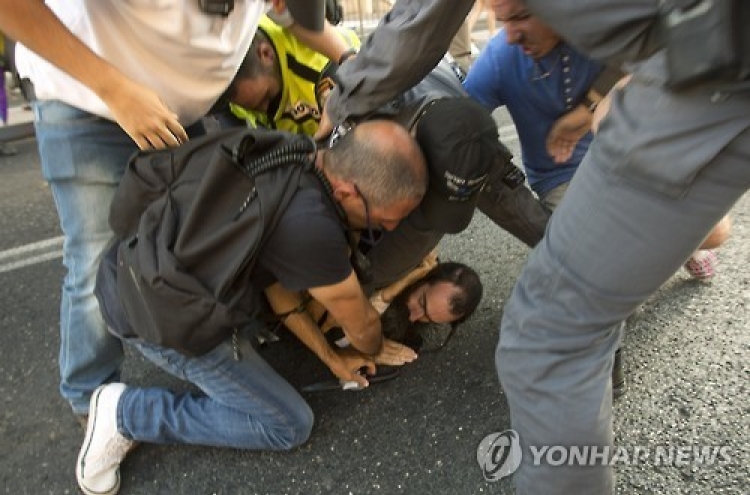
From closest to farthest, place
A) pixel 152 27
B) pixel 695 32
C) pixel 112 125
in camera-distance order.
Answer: pixel 695 32 < pixel 152 27 < pixel 112 125

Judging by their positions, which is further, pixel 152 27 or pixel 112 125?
pixel 112 125

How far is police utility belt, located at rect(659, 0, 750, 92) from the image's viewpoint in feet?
→ 2.42

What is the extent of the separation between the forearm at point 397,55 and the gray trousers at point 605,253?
56 cm

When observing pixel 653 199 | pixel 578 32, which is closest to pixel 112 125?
pixel 578 32

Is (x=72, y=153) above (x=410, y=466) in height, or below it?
above

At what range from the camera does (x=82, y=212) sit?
1539mm

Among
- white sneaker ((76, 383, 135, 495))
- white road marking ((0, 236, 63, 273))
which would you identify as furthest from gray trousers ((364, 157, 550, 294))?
white road marking ((0, 236, 63, 273))

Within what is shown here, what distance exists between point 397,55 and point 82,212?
87 cm

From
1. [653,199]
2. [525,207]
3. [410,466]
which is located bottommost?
[410,466]

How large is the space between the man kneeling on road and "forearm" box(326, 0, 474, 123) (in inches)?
4.7

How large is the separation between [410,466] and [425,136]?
2.75 feet

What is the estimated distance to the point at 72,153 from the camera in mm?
1479

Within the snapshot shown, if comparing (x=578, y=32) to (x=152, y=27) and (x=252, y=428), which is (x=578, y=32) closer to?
(x=152, y=27)

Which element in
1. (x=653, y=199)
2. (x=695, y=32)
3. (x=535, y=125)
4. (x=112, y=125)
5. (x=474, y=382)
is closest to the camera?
(x=695, y=32)
